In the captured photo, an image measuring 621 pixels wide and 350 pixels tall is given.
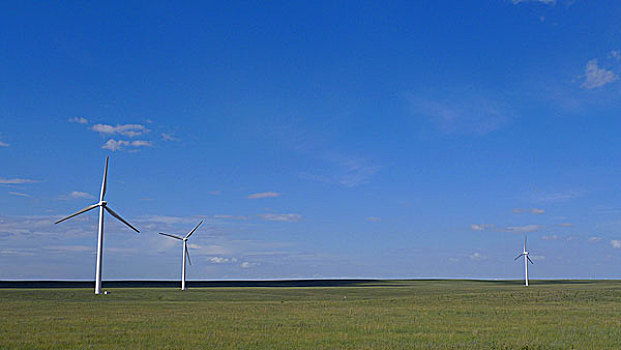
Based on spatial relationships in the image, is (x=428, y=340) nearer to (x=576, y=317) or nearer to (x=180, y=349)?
(x=180, y=349)

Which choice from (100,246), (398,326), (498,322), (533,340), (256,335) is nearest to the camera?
(533,340)

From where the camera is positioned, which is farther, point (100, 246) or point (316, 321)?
point (100, 246)

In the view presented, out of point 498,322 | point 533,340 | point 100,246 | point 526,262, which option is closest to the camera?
point 533,340

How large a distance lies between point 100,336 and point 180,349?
23.6 feet

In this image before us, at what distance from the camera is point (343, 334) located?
34812mm

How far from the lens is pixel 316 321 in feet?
143

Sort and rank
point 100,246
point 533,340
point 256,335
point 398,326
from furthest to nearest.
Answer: point 100,246 < point 398,326 < point 256,335 < point 533,340

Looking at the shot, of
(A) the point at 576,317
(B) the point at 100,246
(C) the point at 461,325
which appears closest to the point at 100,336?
(C) the point at 461,325

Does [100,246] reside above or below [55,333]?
above

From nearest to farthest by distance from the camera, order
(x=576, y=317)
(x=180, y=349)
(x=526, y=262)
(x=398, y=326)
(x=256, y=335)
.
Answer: (x=180, y=349), (x=256, y=335), (x=398, y=326), (x=576, y=317), (x=526, y=262)

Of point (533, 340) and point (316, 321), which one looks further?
point (316, 321)

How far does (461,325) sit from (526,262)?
15198cm

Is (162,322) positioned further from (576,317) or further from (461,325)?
(576,317)

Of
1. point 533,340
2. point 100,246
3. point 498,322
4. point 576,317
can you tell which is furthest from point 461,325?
point 100,246
